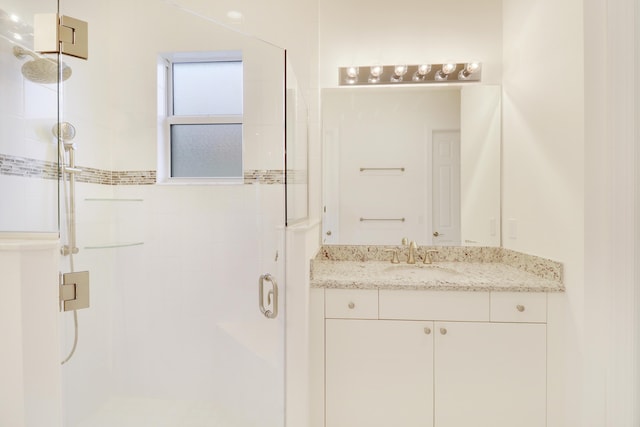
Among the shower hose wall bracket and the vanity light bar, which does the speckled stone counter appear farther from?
the vanity light bar

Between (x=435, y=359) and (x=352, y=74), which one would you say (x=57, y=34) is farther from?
(x=435, y=359)

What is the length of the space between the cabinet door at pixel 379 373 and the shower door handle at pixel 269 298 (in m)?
0.29

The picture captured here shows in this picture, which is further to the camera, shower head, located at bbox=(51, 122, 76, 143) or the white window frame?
the white window frame

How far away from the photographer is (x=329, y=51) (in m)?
2.15

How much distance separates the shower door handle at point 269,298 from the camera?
147 cm

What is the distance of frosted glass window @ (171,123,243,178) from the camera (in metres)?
1.68

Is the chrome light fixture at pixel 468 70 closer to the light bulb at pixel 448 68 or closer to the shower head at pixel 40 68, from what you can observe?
the light bulb at pixel 448 68

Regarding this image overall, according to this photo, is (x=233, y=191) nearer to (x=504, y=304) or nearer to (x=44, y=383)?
(x=44, y=383)

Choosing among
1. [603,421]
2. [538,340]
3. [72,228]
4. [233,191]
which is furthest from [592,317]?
[72,228]

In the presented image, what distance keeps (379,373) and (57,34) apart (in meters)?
1.82

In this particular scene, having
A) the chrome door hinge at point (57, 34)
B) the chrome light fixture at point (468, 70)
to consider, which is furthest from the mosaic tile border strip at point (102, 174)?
the chrome light fixture at point (468, 70)

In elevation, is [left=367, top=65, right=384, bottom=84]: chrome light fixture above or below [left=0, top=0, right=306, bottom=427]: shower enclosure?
above

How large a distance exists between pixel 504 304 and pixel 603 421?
0.54 metres

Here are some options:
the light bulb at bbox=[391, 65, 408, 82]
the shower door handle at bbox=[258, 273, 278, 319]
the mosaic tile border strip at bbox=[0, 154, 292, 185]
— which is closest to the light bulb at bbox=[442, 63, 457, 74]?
the light bulb at bbox=[391, 65, 408, 82]
